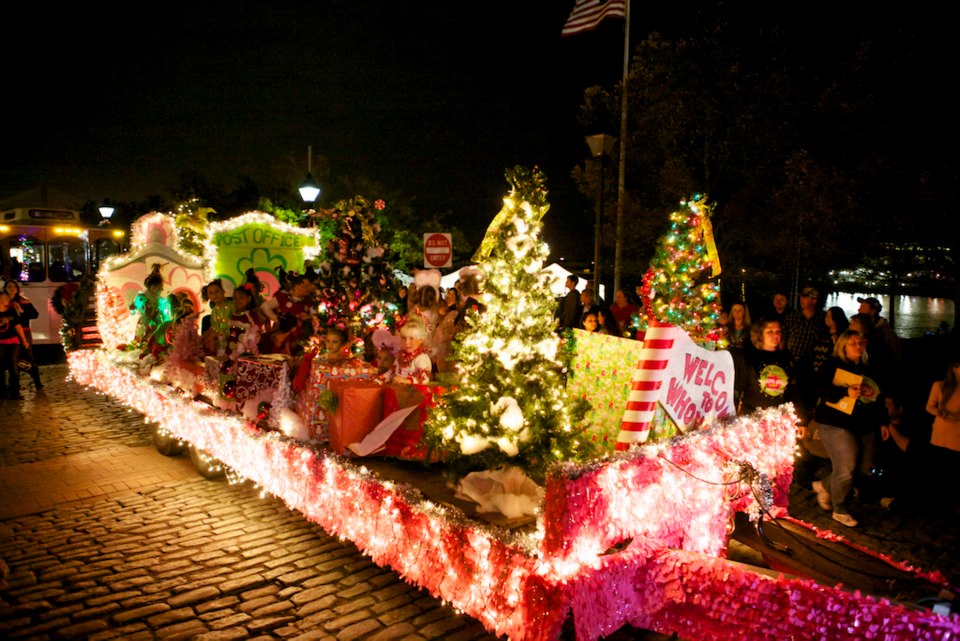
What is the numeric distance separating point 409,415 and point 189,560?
212cm

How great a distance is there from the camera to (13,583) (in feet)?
15.5

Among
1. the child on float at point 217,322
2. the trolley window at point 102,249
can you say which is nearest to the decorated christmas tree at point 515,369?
the child on float at point 217,322

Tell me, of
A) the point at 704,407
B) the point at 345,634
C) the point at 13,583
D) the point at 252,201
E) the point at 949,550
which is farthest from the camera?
the point at 252,201

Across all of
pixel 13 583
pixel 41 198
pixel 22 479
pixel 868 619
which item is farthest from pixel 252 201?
pixel 868 619

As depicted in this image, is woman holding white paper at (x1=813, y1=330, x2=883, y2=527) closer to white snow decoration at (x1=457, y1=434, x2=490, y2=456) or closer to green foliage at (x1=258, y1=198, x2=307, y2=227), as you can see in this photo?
white snow decoration at (x1=457, y1=434, x2=490, y2=456)

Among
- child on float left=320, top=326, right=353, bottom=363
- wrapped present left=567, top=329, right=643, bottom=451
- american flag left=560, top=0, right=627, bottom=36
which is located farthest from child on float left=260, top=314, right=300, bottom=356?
american flag left=560, top=0, right=627, bottom=36

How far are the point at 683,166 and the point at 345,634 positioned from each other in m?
16.3

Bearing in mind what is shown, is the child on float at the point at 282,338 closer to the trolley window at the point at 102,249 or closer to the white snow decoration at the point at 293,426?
the white snow decoration at the point at 293,426

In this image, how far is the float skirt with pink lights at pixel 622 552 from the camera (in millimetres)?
3279

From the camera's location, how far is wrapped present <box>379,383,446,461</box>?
5.77 meters

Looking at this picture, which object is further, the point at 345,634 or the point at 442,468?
the point at 442,468

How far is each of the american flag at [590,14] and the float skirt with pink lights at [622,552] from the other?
923 centimetres

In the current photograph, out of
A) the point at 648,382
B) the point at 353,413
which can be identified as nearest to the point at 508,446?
the point at 648,382

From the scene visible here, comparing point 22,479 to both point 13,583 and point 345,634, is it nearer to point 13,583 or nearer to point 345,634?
point 13,583
